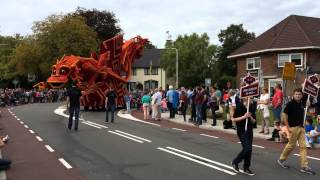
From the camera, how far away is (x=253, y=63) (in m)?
49.5

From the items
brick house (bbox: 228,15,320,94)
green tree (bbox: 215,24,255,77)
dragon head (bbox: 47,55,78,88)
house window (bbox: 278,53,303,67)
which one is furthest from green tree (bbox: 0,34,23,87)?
dragon head (bbox: 47,55,78,88)

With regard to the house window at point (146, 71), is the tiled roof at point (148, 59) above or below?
above

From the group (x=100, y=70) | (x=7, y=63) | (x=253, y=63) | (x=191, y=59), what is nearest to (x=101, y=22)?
(x=191, y=59)

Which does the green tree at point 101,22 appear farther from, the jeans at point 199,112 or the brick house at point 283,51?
the jeans at point 199,112

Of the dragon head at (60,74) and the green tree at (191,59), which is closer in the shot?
the dragon head at (60,74)

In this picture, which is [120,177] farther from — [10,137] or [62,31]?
[62,31]

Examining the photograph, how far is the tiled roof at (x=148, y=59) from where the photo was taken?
3620 inches

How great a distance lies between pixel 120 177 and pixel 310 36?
130ft

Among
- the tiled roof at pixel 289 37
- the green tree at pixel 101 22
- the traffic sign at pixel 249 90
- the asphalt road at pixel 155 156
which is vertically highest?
the green tree at pixel 101 22

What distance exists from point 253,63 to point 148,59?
45138 mm

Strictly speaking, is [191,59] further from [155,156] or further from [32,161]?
[32,161]

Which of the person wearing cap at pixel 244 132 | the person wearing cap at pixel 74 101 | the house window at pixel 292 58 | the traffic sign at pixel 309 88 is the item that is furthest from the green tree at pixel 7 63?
the person wearing cap at pixel 244 132

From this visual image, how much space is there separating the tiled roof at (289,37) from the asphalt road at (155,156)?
29.1 metres

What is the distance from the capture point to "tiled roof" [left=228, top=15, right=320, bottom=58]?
149 ft
